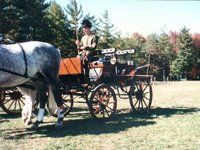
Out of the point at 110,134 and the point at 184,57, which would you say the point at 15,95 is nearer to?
the point at 110,134

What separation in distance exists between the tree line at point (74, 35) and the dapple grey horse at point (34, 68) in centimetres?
250

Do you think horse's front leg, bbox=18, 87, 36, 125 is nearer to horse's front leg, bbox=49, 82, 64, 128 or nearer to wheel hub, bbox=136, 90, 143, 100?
horse's front leg, bbox=49, 82, 64, 128

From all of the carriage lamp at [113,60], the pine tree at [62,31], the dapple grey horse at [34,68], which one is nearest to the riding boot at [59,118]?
the dapple grey horse at [34,68]

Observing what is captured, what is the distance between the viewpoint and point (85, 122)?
11438 millimetres

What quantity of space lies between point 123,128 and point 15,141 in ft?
10.4

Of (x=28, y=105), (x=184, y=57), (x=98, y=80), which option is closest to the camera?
(x=28, y=105)

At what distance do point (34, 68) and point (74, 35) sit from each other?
159 feet

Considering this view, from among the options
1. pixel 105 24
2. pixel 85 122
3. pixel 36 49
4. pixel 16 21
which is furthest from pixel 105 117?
pixel 105 24

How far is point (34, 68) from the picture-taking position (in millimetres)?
10133

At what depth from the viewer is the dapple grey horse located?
9.61 m

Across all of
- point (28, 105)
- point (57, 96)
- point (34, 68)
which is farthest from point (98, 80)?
point (34, 68)

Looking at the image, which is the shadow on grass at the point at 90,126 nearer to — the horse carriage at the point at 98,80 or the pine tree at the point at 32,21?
the horse carriage at the point at 98,80

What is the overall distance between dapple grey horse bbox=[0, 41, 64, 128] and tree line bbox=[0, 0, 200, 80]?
2499 millimetres

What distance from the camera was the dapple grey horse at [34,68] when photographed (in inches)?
379
